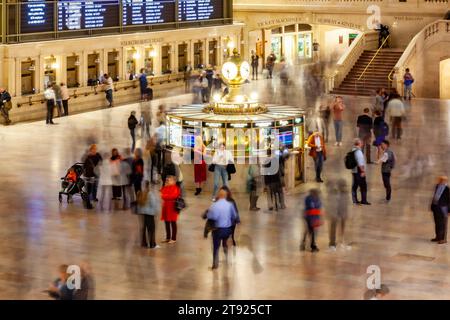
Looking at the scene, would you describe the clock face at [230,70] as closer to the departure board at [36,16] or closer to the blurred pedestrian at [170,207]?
the blurred pedestrian at [170,207]

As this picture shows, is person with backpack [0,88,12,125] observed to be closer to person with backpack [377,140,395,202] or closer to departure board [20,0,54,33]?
departure board [20,0,54,33]

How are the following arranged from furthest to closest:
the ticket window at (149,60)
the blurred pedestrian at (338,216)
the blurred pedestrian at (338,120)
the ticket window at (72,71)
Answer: the ticket window at (149,60), the ticket window at (72,71), the blurred pedestrian at (338,120), the blurred pedestrian at (338,216)

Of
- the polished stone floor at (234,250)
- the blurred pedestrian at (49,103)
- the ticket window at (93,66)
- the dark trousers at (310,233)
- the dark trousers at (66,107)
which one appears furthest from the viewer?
the ticket window at (93,66)

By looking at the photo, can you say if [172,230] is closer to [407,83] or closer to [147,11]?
[407,83]

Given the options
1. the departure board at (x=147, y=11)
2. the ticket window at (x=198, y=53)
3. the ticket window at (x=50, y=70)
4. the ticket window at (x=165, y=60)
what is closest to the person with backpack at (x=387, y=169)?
the ticket window at (x=50, y=70)

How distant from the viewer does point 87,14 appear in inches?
1662

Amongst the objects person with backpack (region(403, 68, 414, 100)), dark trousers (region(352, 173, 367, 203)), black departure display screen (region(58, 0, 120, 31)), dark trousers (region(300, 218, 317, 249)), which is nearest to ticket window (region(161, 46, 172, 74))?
black departure display screen (region(58, 0, 120, 31))

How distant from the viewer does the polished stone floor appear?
17688 mm

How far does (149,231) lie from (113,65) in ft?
81.1

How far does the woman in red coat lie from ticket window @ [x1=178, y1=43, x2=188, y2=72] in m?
28.1

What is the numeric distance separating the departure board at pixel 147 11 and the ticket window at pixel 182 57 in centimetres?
148

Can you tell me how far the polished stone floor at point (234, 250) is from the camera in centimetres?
1769

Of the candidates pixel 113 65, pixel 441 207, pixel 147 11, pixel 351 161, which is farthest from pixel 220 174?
pixel 147 11
